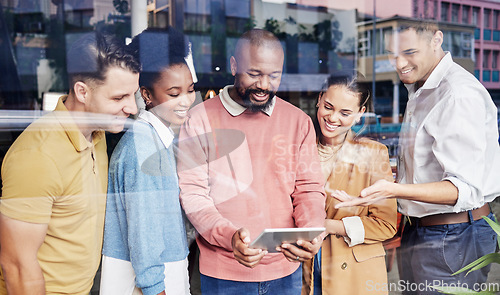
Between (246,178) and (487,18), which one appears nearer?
(246,178)

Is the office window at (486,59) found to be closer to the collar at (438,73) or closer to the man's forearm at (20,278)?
the collar at (438,73)

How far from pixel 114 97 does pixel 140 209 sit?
0.45m

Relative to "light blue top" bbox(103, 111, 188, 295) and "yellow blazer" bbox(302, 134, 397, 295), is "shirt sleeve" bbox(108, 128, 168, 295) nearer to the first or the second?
"light blue top" bbox(103, 111, 188, 295)

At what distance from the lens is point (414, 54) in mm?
2328

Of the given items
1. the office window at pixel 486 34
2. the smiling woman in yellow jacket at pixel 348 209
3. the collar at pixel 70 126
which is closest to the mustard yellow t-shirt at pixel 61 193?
the collar at pixel 70 126

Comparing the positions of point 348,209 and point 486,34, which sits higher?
point 486,34

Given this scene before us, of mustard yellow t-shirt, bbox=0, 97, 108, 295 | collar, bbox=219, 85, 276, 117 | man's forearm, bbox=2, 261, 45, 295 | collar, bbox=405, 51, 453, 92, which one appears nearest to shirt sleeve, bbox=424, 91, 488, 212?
collar, bbox=405, 51, 453, 92

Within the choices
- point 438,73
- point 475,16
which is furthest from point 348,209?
point 475,16

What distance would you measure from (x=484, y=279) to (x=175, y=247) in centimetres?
159

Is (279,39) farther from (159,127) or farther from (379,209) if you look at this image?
(379,209)

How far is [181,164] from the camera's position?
6.48ft

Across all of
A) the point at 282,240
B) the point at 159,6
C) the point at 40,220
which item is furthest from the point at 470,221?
the point at 40,220

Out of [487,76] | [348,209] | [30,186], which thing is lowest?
[348,209]

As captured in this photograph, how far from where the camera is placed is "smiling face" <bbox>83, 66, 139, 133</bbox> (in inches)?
70.9
